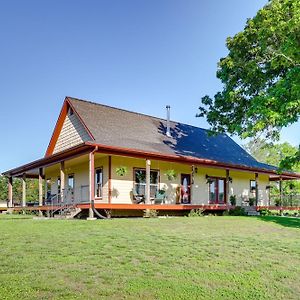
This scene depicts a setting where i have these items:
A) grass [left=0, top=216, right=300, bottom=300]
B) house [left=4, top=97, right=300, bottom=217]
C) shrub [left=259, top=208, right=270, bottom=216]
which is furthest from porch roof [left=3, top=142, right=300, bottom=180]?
grass [left=0, top=216, right=300, bottom=300]

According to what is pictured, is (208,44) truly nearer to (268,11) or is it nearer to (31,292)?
(268,11)

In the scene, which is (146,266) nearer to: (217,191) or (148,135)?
(148,135)

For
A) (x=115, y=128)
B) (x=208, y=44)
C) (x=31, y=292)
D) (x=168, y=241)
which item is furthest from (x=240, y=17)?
(x=31, y=292)

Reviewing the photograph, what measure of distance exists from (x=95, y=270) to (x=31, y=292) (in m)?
1.32

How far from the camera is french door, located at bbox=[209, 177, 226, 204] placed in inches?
950

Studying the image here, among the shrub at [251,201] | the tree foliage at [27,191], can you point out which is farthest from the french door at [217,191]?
the tree foliage at [27,191]

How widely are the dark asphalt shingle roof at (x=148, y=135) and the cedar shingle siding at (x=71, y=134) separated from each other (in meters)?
0.82

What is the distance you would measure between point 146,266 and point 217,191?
18.8 metres

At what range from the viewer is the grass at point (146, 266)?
201 inches

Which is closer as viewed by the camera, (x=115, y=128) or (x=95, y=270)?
(x=95, y=270)

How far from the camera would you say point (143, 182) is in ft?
66.9

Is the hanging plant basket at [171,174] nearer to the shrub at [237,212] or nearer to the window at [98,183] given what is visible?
the window at [98,183]

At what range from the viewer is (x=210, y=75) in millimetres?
22922

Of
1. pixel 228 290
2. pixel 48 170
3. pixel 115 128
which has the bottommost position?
pixel 228 290
